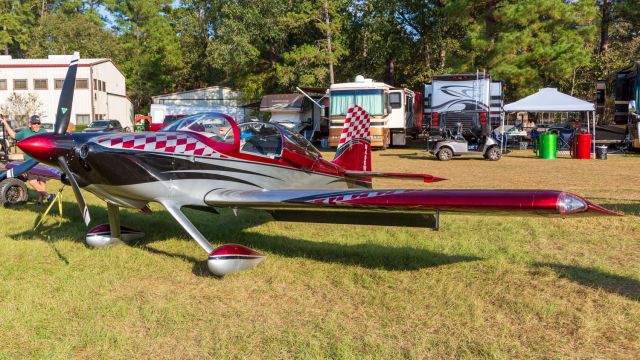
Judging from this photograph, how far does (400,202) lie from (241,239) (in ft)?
10.7

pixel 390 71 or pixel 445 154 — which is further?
pixel 390 71

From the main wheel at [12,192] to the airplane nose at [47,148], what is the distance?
17.5 feet

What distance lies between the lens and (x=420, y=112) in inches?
1320

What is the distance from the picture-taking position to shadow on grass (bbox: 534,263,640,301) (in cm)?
469

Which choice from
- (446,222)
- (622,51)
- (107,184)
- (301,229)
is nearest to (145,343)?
(107,184)

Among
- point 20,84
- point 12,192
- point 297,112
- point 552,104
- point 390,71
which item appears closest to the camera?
point 12,192

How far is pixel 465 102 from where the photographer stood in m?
21.5

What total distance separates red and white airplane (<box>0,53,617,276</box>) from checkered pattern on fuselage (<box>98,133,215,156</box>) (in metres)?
0.01

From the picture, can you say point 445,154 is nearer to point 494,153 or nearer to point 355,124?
point 494,153

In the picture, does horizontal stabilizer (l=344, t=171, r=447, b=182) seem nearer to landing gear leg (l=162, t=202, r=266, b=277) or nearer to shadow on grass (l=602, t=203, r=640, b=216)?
landing gear leg (l=162, t=202, r=266, b=277)

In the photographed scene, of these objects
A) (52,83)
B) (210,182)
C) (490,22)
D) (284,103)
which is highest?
(490,22)

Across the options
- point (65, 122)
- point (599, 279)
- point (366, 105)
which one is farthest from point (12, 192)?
point (366, 105)

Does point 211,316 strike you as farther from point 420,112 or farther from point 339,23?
point 339,23

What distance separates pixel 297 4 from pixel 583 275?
3445 centimetres
